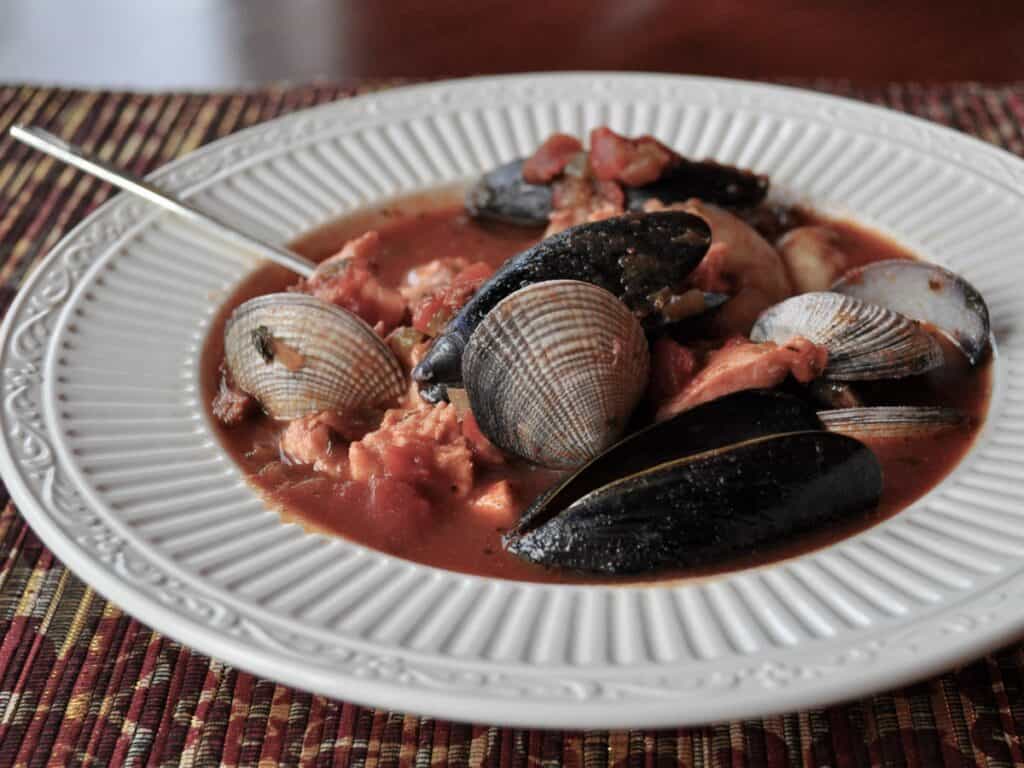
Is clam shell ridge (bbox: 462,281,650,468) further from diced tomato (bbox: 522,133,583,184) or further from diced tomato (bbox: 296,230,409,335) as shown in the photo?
diced tomato (bbox: 522,133,583,184)

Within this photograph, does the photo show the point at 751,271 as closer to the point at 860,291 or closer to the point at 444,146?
the point at 860,291

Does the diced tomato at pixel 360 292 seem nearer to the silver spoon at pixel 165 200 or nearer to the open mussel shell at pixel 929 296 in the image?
the silver spoon at pixel 165 200

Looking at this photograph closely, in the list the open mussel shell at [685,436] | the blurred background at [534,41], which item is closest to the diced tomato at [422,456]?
the open mussel shell at [685,436]

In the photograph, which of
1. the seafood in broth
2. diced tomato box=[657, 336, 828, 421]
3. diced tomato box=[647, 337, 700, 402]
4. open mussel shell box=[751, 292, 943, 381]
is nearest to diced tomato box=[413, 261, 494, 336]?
the seafood in broth

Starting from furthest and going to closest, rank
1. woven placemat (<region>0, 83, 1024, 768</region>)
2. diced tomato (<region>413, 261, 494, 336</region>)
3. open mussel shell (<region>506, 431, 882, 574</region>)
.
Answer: diced tomato (<region>413, 261, 494, 336</region>), open mussel shell (<region>506, 431, 882, 574</region>), woven placemat (<region>0, 83, 1024, 768</region>)

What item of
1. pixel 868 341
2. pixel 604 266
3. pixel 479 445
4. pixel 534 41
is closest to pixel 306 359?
pixel 479 445

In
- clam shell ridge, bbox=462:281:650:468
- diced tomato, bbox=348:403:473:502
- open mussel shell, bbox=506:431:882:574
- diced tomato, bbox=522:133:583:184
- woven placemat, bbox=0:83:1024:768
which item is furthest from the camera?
diced tomato, bbox=522:133:583:184
